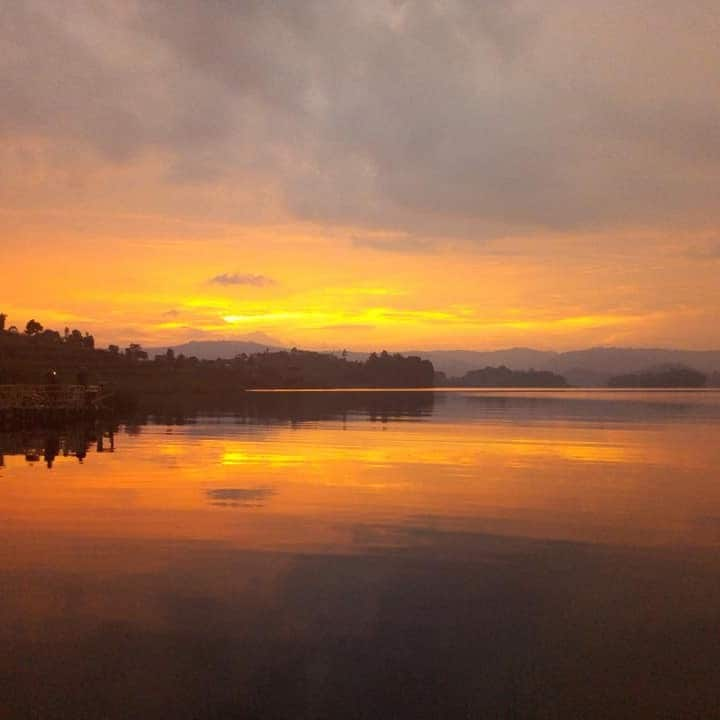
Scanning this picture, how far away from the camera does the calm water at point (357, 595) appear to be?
10008mm

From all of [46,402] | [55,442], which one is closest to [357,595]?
[55,442]

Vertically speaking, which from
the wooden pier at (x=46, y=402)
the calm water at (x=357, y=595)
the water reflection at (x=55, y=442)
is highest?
the wooden pier at (x=46, y=402)

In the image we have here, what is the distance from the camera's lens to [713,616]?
13062mm

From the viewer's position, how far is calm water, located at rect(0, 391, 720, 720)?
1001 centimetres

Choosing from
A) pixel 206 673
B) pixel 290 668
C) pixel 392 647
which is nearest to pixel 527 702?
pixel 392 647

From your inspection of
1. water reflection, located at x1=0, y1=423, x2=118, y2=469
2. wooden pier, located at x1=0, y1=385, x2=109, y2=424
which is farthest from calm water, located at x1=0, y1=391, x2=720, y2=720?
wooden pier, located at x1=0, y1=385, x2=109, y2=424

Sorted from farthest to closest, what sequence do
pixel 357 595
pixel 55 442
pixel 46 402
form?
pixel 46 402 → pixel 55 442 → pixel 357 595

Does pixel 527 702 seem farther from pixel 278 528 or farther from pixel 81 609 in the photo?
pixel 278 528

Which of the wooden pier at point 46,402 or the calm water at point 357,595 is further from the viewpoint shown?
the wooden pier at point 46,402

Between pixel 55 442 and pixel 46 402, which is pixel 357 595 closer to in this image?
pixel 55 442

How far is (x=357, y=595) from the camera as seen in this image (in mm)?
14094

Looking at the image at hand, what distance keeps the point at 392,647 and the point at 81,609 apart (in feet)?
16.9

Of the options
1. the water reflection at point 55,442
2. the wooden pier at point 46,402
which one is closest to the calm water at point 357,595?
the water reflection at point 55,442

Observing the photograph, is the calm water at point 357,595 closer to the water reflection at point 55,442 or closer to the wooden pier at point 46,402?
the water reflection at point 55,442
